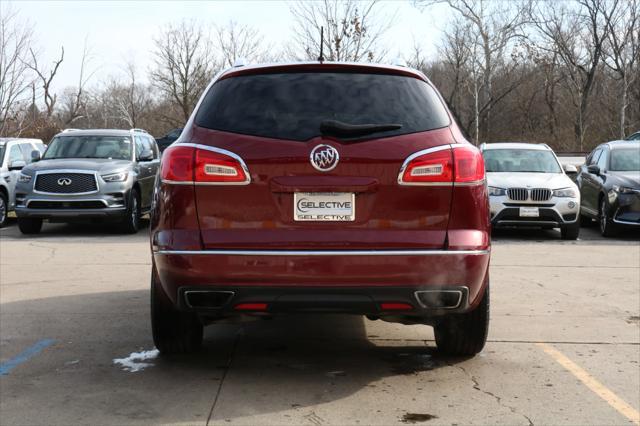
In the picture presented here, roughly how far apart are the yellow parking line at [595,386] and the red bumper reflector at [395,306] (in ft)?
4.01

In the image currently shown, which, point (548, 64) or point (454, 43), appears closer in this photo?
point (454, 43)

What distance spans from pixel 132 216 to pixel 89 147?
175 centimetres

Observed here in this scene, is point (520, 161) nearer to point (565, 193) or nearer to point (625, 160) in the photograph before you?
point (565, 193)

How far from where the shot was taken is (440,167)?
14.4 ft

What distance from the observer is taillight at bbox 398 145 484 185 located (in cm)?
437

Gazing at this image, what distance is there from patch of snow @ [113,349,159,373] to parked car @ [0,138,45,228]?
35.1 feet

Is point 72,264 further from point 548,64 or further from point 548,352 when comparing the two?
point 548,64

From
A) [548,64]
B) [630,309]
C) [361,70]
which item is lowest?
[630,309]

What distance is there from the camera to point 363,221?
4.31m

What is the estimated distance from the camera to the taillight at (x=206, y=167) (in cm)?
436

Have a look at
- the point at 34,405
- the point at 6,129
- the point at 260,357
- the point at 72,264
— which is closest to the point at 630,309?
the point at 260,357

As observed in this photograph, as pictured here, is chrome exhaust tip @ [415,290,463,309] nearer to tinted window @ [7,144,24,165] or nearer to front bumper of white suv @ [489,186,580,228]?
front bumper of white suv @ [489,186,580,228]

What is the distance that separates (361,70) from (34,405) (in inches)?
99.9

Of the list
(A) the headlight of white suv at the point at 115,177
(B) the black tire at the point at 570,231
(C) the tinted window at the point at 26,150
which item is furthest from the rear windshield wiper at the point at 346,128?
(C) the tinted window at the point at 26,150
